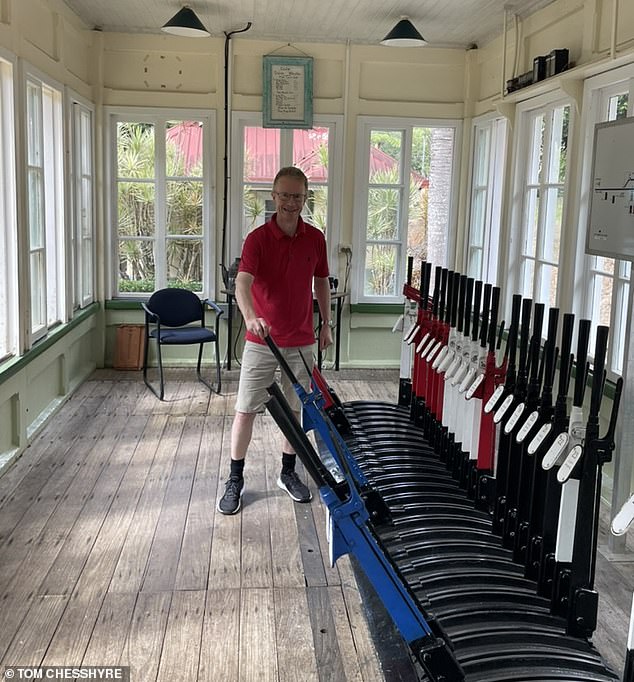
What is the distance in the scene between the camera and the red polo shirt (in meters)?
3.64

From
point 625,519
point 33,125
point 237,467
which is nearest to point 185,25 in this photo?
point 33,125

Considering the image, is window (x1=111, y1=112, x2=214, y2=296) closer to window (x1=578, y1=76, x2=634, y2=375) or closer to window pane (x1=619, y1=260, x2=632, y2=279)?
window (x1=578, y1=76, x2=634, y2=375)

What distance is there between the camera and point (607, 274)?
4387 millimetres

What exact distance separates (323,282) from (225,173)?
3237mm

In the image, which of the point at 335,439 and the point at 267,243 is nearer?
the point at 335,439

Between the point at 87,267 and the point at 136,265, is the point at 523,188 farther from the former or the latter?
the point at 87,267

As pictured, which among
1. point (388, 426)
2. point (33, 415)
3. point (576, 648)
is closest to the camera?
point (576, 648)

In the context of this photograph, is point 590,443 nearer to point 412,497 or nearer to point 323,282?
point 412,497

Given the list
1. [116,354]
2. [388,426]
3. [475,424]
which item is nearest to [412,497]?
[475,424]

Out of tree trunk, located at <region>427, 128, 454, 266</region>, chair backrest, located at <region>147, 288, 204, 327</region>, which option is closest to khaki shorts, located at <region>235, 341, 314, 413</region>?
chair backrest, located at <region>147, 288, 204, 327</region>

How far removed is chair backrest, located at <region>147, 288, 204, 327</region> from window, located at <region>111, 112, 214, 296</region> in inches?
23.7

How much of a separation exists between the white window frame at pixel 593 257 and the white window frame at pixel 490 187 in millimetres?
1382

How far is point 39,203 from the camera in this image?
17.3 ft

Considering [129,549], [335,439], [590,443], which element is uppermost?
[590,443]
